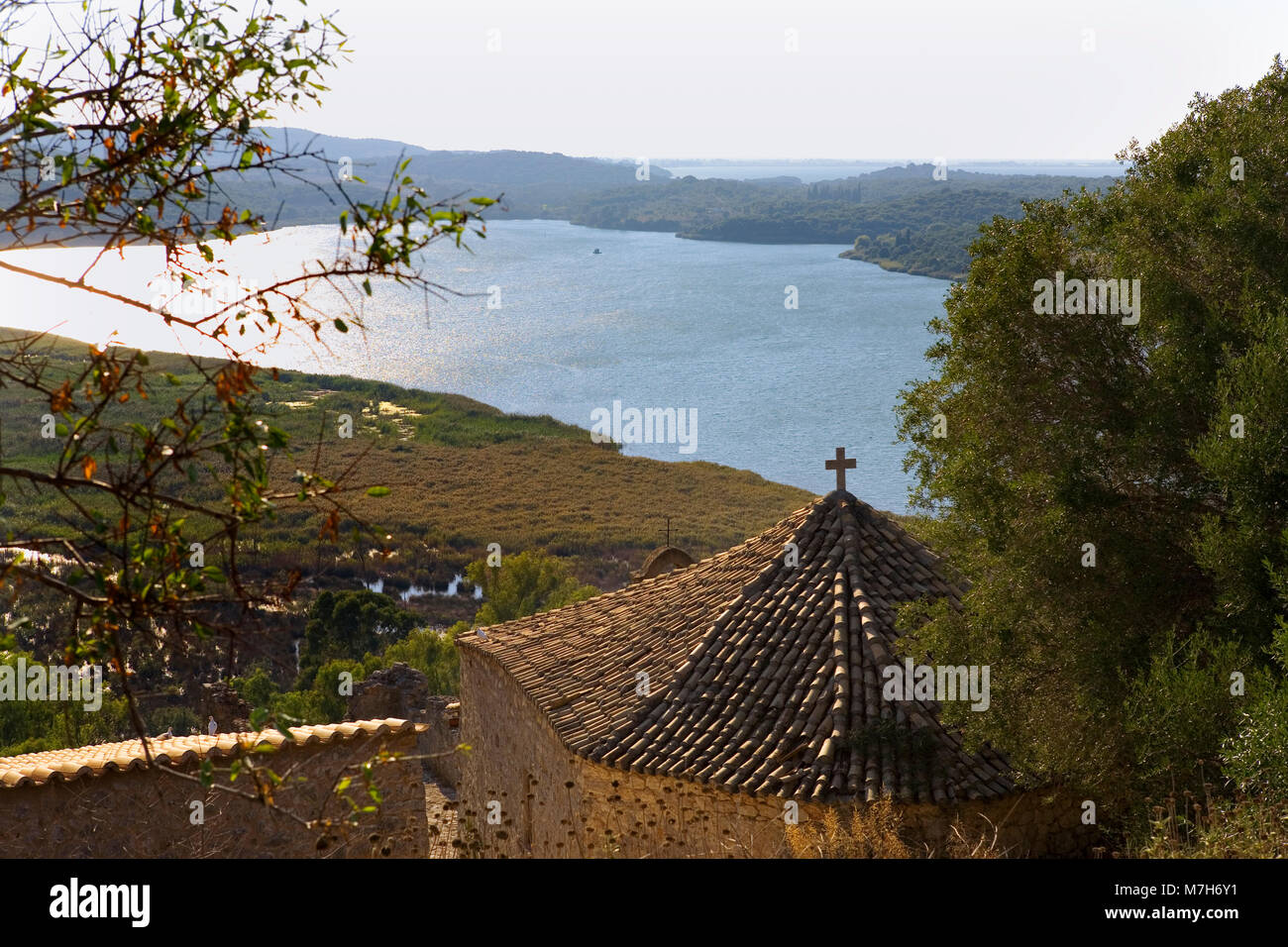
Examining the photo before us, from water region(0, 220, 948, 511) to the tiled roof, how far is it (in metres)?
47.1

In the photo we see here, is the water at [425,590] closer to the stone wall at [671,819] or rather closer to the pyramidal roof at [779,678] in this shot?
the pyramidal roof at [779,678]

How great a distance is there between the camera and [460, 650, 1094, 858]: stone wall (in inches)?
401

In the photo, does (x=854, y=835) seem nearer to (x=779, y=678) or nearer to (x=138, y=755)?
(x=779, y=678)

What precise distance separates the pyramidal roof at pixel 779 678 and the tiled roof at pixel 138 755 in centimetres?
284

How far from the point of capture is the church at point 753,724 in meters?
10.4

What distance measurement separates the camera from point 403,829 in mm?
9250

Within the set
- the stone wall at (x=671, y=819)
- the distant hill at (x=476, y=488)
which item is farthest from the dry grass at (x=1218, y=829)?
the distant hill at (x=476, y=488)

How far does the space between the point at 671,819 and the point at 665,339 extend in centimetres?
9938

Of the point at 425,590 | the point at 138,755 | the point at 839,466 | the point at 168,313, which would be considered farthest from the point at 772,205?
the point at 168,313

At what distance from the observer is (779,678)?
1192 centimetres

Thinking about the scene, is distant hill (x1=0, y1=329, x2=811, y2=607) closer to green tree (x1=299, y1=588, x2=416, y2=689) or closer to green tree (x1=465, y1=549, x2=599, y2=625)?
green tree (x1=299, y1=588, x2=416, y2=689)

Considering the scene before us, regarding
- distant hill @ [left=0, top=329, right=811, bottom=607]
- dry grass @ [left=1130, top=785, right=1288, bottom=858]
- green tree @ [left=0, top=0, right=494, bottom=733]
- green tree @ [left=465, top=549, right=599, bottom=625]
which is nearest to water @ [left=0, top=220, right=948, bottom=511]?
distant hill @ [left=0, top=329, right=811, bottom=607]
